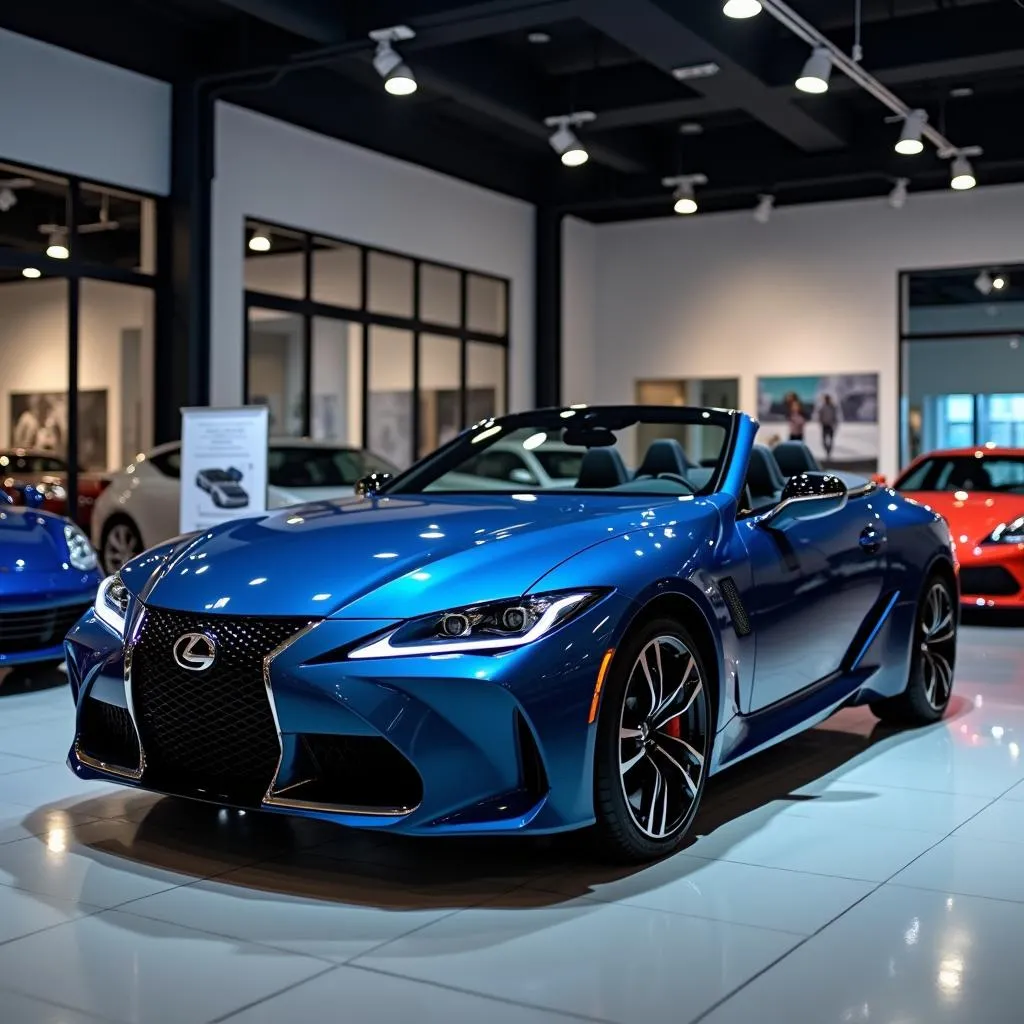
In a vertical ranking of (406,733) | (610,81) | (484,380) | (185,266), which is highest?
(610,81)

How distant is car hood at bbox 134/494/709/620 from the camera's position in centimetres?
309

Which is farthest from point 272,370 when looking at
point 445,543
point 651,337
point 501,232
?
point 445,543

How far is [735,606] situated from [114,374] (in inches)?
356

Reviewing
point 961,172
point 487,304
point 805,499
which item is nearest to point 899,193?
point 961,172

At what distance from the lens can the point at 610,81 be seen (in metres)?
12.7

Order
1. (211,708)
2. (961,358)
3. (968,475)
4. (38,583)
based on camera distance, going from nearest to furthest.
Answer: (211,708) → (38,583) → (968,475) → (961,358)

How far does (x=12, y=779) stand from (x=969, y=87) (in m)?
11.5

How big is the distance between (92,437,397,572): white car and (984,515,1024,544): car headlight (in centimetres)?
417

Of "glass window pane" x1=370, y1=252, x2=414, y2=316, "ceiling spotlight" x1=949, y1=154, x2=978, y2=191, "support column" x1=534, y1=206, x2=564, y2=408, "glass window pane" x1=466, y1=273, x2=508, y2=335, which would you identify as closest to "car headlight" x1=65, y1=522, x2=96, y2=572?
"glass window pane" x1=370, y1=252, x2=414, y2=316

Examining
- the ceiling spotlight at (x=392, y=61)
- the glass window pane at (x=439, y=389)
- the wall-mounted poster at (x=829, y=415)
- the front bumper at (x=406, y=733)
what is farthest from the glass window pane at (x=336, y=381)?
the front bumper at (x=406, y=733)

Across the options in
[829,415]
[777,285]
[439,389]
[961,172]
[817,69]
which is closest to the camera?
[817,69]

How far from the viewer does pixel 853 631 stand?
4508mm

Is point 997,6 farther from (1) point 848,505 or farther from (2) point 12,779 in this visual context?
(2) point 12,779

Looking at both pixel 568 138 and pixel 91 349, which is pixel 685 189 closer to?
pixel 568 138
